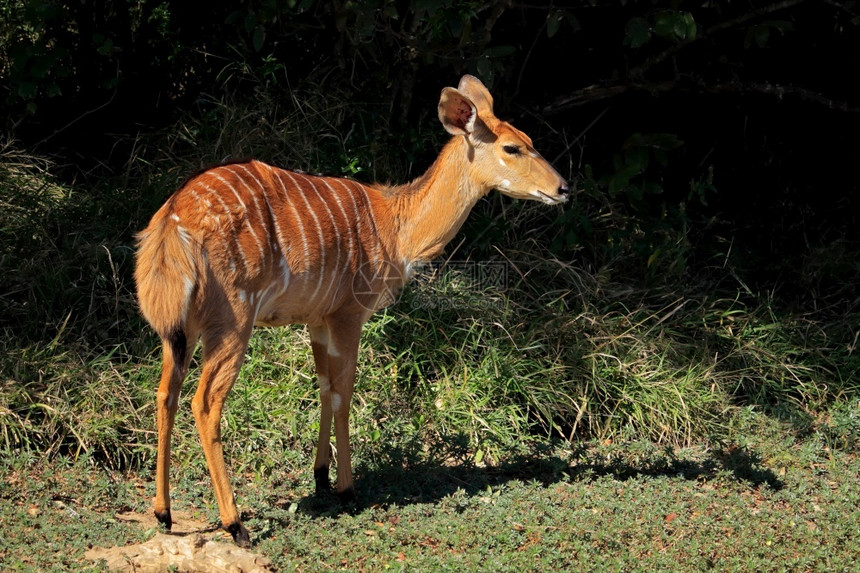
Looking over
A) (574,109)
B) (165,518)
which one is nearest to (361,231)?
(165,518)

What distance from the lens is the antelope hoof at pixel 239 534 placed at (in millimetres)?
4223

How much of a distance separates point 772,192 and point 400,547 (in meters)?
4.82

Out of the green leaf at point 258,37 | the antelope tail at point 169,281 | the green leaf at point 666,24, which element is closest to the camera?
the antelope tail at point 169,281

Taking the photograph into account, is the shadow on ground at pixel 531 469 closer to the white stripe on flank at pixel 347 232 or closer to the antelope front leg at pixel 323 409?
the antelope front leg at pixel 323 409

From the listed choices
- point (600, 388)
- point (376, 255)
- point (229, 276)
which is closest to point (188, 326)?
point (229, 276)

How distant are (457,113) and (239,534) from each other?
2.15 m

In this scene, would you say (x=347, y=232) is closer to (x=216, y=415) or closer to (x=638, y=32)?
(x=216, y=415)

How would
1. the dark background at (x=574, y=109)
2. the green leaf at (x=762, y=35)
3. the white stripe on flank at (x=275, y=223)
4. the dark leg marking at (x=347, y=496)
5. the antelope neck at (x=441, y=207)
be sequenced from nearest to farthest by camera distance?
the white stripe on flank at (x=275, y=223)
the dark leg marking at (x=347, y=496)
the antelope neck at (x=441, y=207)
the green leaf at (x=762, y=35)
the dark background at (x=574, y=109)

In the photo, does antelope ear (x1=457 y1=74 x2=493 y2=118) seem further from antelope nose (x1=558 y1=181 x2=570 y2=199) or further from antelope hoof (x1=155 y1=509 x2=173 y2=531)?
antelope hoof (x1=155 y1=509 x2=173 y2=531)

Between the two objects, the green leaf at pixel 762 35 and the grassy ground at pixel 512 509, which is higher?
the green leaf at pixel 762 35

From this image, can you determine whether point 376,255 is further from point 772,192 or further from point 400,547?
point 772,192

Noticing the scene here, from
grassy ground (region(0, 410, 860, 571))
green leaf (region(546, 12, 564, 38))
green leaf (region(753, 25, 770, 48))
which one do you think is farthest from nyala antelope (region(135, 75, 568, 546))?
green leaf (region(753, 25, 770, 48))

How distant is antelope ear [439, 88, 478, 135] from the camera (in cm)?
496

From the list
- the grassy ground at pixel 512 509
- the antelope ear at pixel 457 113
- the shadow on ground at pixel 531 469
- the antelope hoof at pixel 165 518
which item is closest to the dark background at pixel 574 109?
the antelope ear at pixel 457 113
